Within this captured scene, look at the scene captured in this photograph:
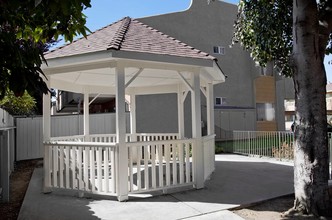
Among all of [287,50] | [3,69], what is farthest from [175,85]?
[3,69]

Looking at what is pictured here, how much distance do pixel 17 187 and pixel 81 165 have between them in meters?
2.62

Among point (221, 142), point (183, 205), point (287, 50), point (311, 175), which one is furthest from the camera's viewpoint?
point (221, 142)

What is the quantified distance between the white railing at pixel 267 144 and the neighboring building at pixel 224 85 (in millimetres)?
3455

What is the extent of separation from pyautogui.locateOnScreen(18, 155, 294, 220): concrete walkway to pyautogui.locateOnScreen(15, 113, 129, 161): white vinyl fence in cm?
456

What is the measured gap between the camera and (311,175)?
560 centimetres

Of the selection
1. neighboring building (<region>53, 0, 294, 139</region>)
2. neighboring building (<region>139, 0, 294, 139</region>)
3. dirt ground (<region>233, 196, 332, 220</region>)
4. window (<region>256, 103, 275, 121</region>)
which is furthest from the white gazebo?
window (<region>256, 103, 275, 121</region>)

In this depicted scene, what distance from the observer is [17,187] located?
27.0 feet

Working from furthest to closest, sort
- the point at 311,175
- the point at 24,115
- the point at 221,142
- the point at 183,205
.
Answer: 1. the point at 221,142
2. the point at 24,115
3. the point at 183,205
4. the point at 311,175

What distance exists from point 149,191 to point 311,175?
3.41m

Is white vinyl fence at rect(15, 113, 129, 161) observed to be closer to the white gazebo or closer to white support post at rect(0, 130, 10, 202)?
the white gazebo

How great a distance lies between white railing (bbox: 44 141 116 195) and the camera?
21.9 ft

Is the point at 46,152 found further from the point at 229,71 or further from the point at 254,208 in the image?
the point at 229,71

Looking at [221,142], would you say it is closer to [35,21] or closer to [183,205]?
[183,205]

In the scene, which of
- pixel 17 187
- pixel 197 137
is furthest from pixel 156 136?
pixel 17 187
